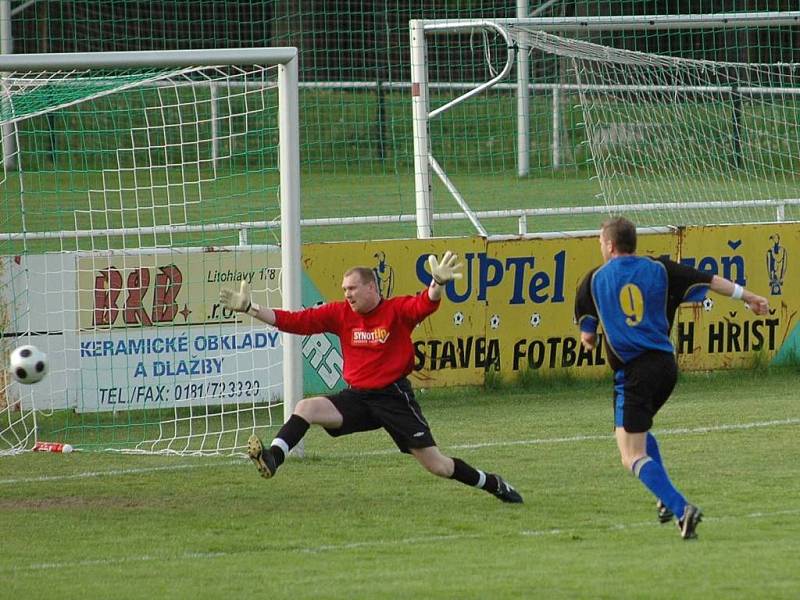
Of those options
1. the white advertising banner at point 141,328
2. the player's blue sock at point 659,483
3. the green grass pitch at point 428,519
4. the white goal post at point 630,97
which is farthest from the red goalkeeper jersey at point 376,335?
the white goal post at point 630,97

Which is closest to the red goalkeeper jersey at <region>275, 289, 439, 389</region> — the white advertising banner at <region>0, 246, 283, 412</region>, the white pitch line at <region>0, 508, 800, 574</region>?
the white pitch line at <region>0, 508, 800, 574</region>

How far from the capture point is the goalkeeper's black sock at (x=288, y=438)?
9031mm

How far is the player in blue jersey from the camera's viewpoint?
809cm

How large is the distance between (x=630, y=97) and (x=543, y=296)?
330 cm

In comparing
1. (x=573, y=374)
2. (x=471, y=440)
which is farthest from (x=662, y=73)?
(x=471, y=440)

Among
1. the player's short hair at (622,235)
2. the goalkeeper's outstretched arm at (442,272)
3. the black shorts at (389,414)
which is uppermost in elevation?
the player's short hair at (622,235)

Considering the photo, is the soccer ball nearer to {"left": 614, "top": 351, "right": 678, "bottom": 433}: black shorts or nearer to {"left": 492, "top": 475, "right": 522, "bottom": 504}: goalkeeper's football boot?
{"left": 492, "top": 475, "right": 522, "bottom": 504}: goalkeeper's football boot

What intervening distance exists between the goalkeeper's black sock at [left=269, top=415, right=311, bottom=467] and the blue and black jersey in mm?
1948

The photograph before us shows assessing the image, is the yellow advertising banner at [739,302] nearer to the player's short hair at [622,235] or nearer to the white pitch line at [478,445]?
the white pitch line at [478,445]

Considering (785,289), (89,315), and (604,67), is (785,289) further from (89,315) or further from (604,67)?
(89,315)

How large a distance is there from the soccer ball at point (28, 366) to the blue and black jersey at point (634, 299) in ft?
10.4

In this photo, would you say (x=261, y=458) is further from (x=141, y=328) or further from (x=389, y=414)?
(x=141, y=328)

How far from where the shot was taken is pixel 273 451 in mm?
9008

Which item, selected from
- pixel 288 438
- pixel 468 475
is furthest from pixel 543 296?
pixel 288 438
